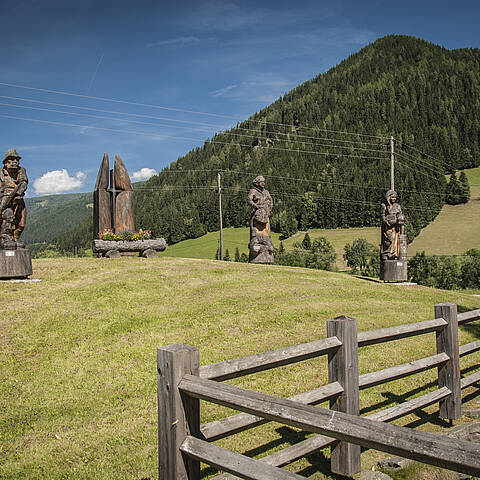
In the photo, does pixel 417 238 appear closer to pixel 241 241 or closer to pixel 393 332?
pixel 241 241

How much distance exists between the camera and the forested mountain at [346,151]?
282 ft

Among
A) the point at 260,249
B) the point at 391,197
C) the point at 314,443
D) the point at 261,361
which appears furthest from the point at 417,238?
the point at 261,361

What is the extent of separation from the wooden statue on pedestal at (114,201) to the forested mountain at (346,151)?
48.1m

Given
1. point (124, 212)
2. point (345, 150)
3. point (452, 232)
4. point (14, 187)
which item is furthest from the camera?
point (345, 150)

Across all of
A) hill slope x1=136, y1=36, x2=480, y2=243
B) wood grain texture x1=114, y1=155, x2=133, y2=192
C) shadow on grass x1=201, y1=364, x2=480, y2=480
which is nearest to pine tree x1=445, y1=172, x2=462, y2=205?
hill slope x1=136, y1=36, x2=480, y2=243

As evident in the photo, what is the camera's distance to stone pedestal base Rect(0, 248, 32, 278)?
13401 millimetres

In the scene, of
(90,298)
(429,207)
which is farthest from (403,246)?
(429,207)

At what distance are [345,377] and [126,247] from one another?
1664 cm

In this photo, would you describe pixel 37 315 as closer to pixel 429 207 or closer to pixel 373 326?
pixel 373 326

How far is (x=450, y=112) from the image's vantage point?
13075 centimetres

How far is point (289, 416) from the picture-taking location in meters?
2.72

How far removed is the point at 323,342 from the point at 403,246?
57.3 ft

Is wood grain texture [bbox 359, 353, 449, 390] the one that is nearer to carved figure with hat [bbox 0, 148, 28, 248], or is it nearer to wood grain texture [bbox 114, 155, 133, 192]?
carved figure with hat [bbox 0, 148, 28, 248]

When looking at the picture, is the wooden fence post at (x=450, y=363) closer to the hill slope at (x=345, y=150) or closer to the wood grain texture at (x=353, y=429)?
the wood grain texture at (x=353, y=429)
